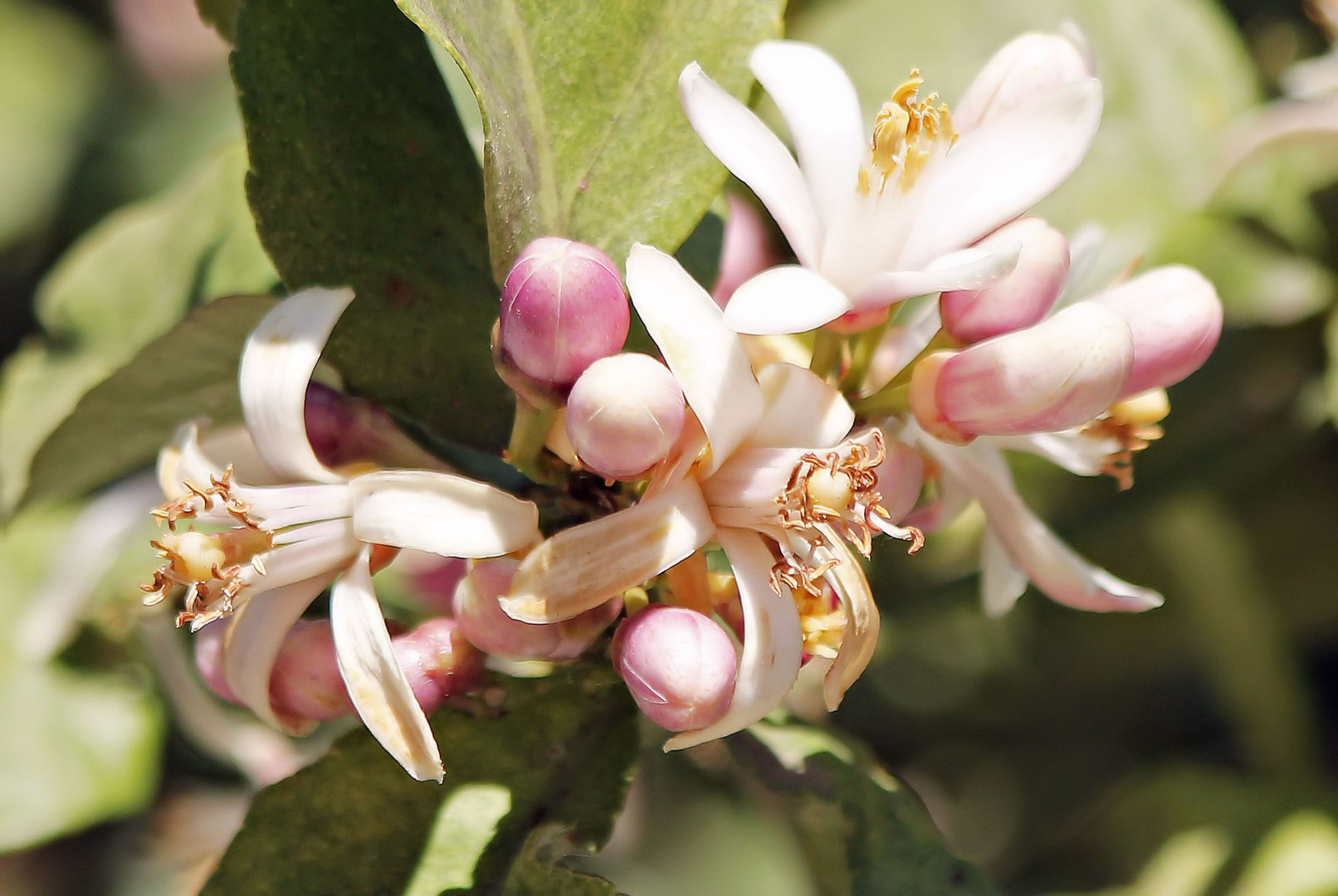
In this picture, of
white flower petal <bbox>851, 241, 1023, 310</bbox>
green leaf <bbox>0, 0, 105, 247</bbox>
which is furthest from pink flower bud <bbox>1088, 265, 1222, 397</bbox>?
green leaf <bbox>0, 0, 105, 247</bbox>

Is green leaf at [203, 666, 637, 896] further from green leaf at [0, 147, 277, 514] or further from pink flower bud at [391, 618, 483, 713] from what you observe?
green leaf at [0, 147, 277, 514]

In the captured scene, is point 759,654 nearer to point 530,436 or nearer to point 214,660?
point 530,436

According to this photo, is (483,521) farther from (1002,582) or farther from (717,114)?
(1002,582)

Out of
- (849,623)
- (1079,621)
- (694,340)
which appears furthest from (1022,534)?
(1079,621)

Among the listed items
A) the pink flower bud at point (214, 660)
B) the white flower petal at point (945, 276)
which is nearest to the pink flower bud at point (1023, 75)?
the white flower petal at point (945, 276)

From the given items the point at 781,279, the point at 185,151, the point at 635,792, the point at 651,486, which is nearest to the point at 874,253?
the point at 781,279

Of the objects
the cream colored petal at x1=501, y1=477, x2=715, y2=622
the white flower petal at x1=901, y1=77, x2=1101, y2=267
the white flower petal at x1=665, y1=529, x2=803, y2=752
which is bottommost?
the white flower petal at x1=665, y1=529, x2=803, y2=752
